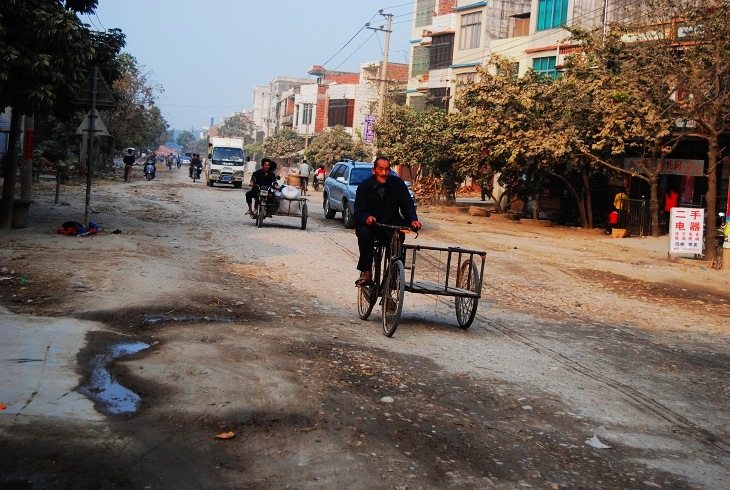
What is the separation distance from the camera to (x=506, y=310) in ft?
39.2

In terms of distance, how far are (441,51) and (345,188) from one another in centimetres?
3531

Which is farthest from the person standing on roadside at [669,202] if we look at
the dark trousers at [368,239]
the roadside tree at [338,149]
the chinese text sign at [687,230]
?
the roadside tree at [338,149]

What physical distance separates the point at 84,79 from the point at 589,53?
17.3 m

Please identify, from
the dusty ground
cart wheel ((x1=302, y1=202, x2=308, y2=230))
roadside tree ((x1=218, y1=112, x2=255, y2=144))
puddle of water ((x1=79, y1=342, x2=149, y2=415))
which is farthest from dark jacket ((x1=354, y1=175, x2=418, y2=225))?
roadside tree ((x1=218, y1=112, x2=255, y2=144))

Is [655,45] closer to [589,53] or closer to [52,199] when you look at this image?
[589,53]

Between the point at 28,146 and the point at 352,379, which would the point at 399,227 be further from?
the point at 28,146

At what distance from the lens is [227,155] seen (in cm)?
4603

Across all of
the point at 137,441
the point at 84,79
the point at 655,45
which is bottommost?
the point at 137,441

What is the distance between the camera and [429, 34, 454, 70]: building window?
185ft

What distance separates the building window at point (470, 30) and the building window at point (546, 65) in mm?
10975

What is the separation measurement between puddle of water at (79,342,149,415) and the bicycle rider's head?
147 inches

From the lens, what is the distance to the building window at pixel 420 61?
61166 mm

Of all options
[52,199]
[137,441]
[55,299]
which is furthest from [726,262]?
[52,199]

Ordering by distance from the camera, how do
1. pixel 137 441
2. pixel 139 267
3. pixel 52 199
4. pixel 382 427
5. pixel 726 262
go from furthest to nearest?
pixel 52 199 < pixel 726 262 < pixel 139 267 < pixel 382 427 < pixel 137 441
